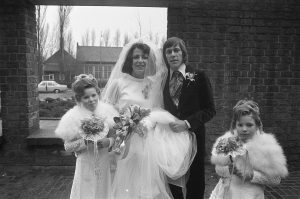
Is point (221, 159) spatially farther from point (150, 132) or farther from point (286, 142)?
point (286, 142)

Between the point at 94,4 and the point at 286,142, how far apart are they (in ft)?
14.6

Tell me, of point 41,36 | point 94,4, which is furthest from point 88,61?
point 94,4

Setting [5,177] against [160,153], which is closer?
[160,153]

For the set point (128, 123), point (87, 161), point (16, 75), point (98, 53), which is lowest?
point (87, 161)

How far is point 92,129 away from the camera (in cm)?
286

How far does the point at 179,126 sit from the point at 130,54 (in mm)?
944

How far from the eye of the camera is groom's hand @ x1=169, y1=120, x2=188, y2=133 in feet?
9.75

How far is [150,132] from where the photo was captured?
304 cm

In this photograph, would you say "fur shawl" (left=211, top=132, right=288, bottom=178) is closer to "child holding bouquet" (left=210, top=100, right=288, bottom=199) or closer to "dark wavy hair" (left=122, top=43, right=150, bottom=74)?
"child holding bouquet" (left=210, top=100, right=288, bottom=199)

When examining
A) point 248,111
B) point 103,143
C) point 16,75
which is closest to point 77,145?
point 103,143

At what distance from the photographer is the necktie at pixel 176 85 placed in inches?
120

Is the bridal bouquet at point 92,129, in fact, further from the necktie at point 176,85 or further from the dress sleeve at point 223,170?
the dress sleeve at point 223,170

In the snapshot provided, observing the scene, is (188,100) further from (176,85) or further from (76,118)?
(76,118)

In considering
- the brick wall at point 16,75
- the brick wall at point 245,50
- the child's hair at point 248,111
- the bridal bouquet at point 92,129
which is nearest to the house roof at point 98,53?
the brick wall at point 16,75
